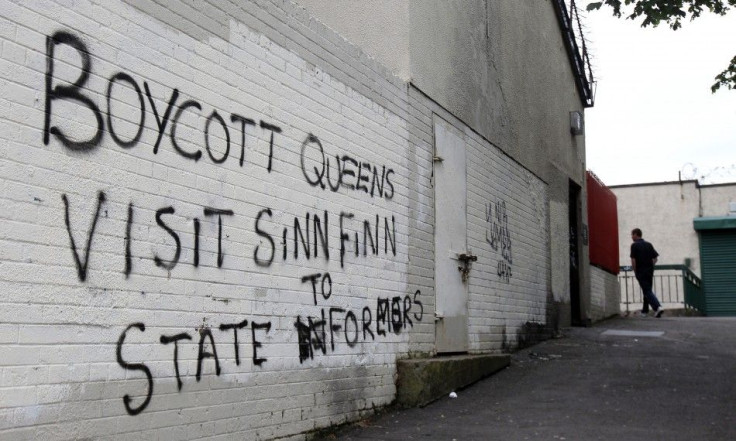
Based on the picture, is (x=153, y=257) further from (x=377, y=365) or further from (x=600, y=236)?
(x=600, y=236)

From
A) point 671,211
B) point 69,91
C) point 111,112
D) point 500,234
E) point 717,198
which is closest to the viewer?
point 69,91

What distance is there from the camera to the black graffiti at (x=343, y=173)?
6656 mm

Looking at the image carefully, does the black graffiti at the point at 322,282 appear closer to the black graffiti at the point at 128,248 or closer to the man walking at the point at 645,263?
the black graffiti at the point at 128,248

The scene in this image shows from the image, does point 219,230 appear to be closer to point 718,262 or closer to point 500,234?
point 500,234

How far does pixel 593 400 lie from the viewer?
784cm

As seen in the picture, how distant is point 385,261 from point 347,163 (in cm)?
112

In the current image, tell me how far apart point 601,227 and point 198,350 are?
14232mm

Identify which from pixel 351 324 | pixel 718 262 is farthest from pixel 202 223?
pixel 718 262

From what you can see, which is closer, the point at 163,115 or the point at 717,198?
the point at 163,115

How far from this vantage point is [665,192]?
2961 cm

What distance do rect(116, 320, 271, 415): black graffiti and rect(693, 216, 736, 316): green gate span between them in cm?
2400

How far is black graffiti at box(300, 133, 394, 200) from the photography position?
21.8 feet

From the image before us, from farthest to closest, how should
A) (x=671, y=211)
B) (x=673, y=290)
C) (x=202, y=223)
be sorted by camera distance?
(x=671, y=211), (x=673, y=290), (x=202, y=223)

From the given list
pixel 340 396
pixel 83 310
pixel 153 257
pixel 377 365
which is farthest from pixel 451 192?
pixel 83 310
